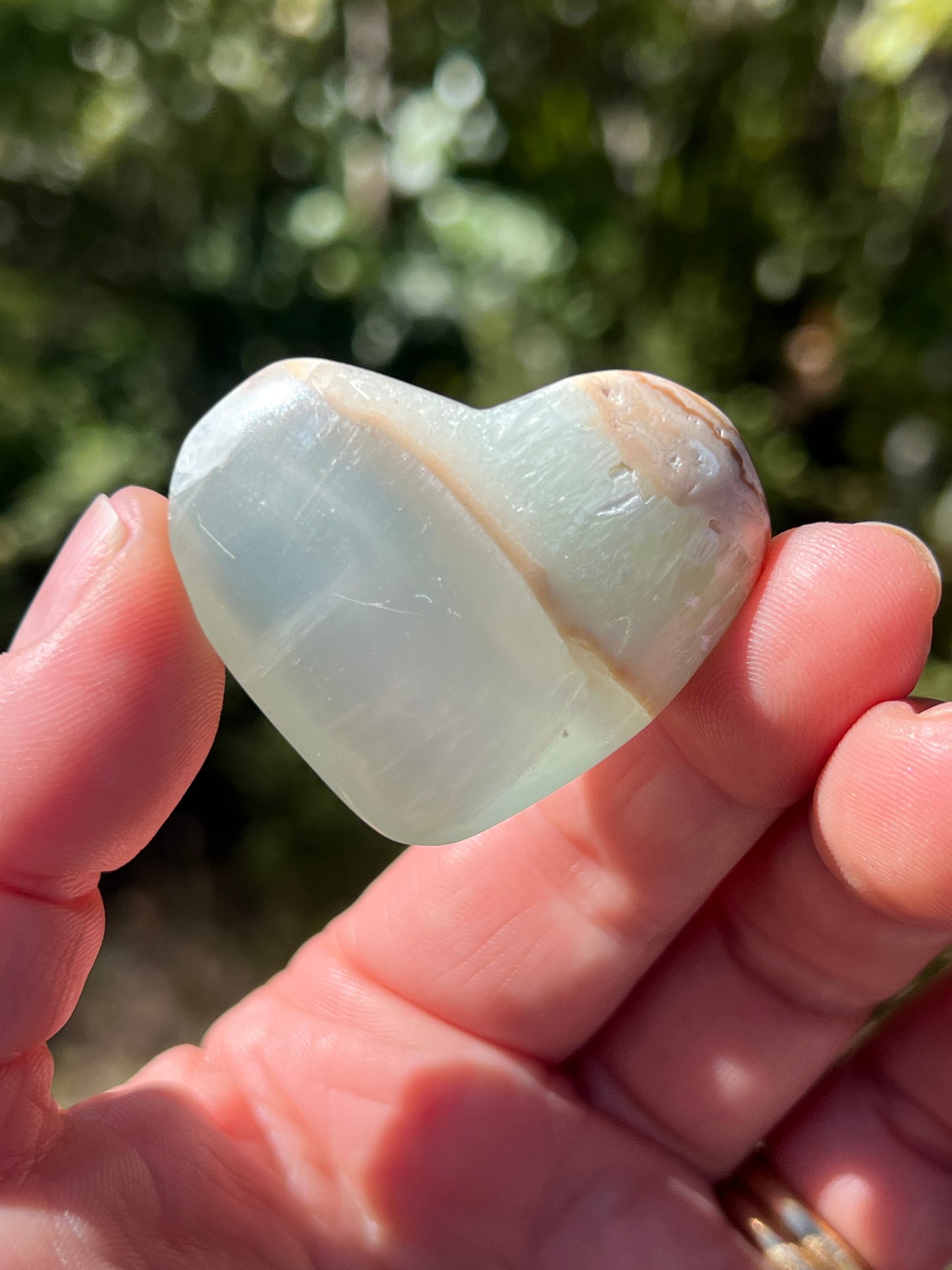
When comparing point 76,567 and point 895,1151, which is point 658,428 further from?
point 895,1151

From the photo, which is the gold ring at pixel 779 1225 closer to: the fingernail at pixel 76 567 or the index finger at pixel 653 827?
the index finger at pixel 653 827

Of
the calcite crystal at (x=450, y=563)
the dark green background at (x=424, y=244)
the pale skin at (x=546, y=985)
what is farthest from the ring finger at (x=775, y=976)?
the dark green background at (x=424, y=244)

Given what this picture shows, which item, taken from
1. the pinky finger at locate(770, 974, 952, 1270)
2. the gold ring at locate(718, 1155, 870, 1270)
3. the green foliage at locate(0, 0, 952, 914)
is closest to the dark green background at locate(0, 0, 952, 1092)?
the green foliage at locate(0, 0, 952, 914)

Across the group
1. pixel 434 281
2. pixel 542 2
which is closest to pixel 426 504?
pixel 434 281

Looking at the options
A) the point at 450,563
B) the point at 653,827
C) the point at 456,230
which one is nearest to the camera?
the point at 450,563

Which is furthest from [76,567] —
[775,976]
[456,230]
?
[456,230]

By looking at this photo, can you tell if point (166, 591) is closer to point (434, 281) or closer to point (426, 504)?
point (426, 504)
